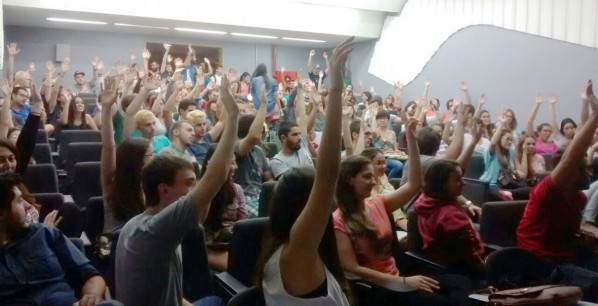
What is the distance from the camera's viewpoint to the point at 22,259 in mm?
2244

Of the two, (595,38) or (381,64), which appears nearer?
(595,38)

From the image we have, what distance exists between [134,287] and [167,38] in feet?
39.2

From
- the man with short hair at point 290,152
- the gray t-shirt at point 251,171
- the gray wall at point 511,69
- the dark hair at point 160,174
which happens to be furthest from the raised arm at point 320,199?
the gray wall at point 511,69

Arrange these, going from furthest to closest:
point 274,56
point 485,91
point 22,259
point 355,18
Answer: point 274,56
point 355,18
point 485,91
point 22,259

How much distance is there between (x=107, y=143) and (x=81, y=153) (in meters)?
2.19

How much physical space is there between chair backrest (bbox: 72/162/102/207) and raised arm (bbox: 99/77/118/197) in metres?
1.23

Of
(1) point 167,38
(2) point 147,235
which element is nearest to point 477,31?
(1) point 167,38

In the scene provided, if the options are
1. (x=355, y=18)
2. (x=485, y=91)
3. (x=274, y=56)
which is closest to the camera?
(x=485, y=91)

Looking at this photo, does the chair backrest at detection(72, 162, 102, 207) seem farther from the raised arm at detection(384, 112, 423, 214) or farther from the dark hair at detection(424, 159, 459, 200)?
the dark hair at detection(424, 159, 459, 200)

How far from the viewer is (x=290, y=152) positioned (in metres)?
4.76

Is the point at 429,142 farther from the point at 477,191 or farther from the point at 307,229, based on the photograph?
the point at 307,229

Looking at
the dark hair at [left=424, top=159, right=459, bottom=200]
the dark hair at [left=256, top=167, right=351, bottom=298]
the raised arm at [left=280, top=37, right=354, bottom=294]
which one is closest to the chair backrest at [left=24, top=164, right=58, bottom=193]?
the dark hair at [left=424, top=159, right=459, bottom=200]

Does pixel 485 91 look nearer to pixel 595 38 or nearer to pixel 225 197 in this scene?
pixel 595 38

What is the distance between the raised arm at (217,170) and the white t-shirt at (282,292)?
1.00 ft
